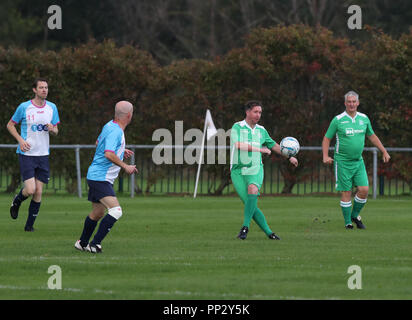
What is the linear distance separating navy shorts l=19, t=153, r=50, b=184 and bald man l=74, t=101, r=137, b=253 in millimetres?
3264

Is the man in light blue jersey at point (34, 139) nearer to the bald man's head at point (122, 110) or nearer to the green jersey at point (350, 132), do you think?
the bald man's head at point (122, 110)

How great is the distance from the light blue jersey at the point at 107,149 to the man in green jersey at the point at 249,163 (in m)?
2.48

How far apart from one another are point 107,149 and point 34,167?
389 centimetres

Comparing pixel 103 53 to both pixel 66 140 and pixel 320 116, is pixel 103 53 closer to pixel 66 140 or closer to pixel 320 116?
pixel 66 140

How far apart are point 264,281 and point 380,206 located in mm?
11513

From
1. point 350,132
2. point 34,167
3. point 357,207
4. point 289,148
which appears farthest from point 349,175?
point 34,167

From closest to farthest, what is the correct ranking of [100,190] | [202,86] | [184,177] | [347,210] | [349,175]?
1. [100,190]
2. [347,210]
3. [349,175]
4. [184,177]
5. [202,86]

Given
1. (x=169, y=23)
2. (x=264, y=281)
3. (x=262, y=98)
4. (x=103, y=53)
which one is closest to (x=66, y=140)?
(x=103, y=53)

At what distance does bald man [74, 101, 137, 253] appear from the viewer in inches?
450

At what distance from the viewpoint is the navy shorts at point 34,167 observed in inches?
587

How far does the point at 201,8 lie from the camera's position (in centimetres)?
5125

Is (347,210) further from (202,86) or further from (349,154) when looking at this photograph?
(202,86)

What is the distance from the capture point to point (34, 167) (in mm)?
14977

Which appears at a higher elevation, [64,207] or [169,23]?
[169,23]
